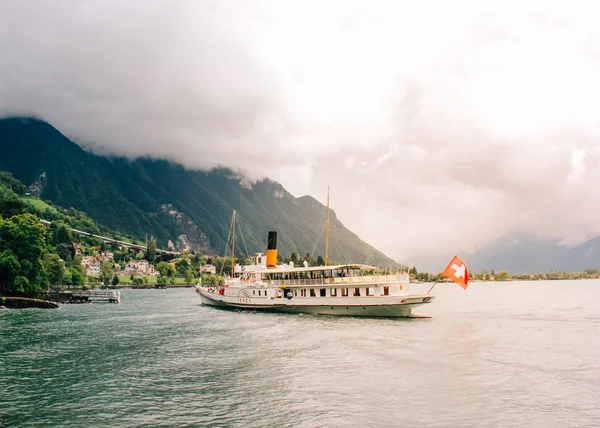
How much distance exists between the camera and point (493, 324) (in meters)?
52.7

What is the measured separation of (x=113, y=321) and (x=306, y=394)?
1666 inches

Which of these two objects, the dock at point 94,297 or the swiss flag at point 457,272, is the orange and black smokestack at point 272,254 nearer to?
the swiss flag at point 457,272

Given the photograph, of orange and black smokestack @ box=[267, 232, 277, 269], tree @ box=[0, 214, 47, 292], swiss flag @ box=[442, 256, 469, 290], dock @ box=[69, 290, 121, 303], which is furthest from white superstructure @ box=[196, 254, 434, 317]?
dock @ box=[69, 290, 121, 303]

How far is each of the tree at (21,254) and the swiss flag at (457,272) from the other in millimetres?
68435

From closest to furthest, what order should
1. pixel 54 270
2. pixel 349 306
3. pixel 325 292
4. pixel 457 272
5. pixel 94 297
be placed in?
pixel 457 272 → pixel 349 306 → pixel 325 292 → pixel 94 297 → pixel 54 270

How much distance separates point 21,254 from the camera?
242 ft

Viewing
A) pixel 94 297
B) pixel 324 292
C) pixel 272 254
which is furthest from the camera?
pixel 94 297

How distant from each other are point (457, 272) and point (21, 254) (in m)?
71.6

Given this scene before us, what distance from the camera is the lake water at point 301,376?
19516 mm

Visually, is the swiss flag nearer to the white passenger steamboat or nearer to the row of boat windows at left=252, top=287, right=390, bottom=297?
the white passenger steamboat

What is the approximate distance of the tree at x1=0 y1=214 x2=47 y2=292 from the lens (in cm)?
7119

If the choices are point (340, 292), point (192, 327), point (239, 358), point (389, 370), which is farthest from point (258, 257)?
point (389, 370)

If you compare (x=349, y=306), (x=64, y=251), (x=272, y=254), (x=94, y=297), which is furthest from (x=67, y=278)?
(x=349, y=306)

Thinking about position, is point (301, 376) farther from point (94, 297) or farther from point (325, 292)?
point (94, 297)
